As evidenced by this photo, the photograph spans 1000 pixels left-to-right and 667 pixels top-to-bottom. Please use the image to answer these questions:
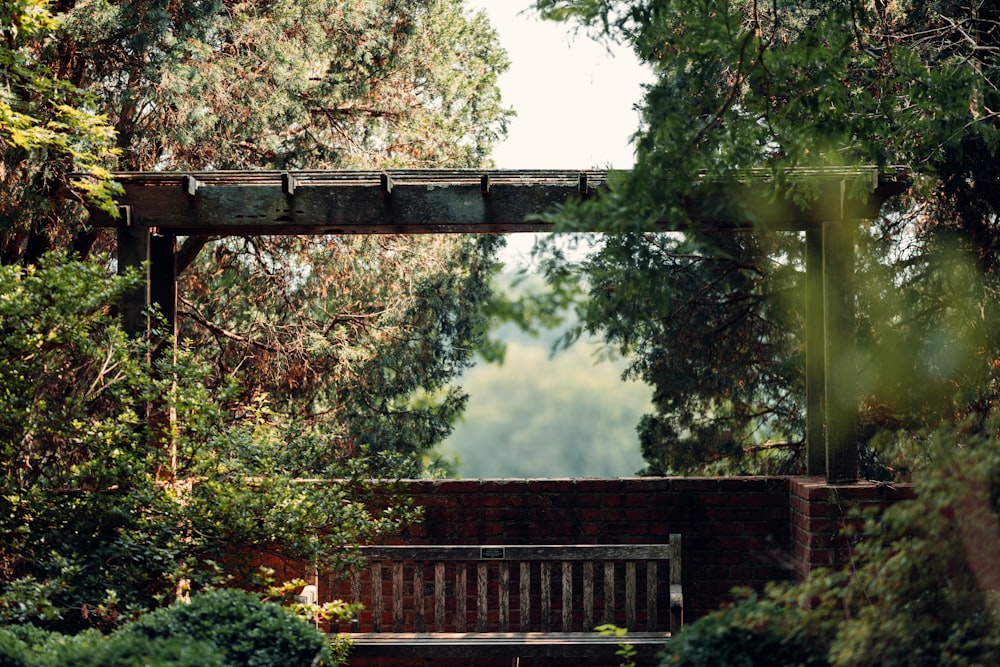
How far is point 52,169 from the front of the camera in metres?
8.73

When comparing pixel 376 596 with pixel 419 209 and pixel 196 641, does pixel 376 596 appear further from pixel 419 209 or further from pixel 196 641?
pixel 196 641

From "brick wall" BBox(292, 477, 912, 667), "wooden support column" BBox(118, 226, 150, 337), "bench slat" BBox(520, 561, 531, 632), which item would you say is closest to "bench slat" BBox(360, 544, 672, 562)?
"bench slat" BBox(520, 561, 531, 632)

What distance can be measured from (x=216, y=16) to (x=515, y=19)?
5.92 metres

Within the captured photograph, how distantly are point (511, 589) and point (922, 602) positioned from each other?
3976 mm

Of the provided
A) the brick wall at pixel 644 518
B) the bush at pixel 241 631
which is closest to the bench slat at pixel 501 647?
the brick wall at pixel 644 518

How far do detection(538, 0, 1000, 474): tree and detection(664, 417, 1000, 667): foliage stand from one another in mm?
1107

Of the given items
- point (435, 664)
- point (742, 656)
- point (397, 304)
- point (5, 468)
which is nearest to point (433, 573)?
point (435, 664)

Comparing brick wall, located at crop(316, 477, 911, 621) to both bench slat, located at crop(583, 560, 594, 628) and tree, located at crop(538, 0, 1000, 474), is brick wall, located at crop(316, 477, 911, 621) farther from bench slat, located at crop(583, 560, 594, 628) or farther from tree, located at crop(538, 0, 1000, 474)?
tree, located at crop(538, 0, 1000, 474)

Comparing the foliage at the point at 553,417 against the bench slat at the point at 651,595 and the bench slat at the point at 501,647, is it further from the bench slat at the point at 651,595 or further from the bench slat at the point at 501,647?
the bench slat at the point at 501,647

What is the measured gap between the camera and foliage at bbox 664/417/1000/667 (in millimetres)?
3473

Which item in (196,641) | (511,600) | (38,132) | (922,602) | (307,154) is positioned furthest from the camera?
(307,154)

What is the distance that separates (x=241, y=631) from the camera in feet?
13.8

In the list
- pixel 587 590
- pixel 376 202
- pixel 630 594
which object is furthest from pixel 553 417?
pixel 376 202

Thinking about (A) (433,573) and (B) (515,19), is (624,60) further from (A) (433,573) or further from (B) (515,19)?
(A) (433,573)
